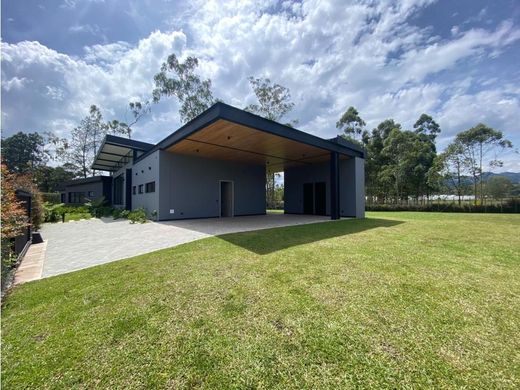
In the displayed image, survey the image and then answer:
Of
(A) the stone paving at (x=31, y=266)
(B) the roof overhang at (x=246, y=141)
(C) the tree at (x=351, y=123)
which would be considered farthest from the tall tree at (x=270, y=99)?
(A) the stone paving at (x=31, y=266)

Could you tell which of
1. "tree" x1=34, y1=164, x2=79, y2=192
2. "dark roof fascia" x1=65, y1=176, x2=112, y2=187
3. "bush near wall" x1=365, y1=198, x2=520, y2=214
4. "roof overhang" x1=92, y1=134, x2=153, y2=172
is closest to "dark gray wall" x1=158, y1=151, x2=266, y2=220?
"roof overhang" x1=92, y1=134, x2=153, y2=172

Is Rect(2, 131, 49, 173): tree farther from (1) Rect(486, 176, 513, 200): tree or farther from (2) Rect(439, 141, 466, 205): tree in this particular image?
(1) Rect(486, 176, 513, 200): tree

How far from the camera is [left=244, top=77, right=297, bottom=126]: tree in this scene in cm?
1928

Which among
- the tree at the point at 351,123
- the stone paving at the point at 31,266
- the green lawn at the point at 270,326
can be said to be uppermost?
the tree at the point at 351,123

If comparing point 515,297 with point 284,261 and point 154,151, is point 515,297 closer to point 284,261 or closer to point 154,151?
point 284,261

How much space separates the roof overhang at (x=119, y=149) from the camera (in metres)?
11.9

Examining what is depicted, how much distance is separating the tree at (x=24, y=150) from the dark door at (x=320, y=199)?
39281mm

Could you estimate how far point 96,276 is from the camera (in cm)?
313

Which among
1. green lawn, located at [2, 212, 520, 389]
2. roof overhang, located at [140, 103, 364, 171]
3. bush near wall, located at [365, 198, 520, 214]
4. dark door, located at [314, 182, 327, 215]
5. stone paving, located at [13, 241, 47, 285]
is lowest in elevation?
stone paving, located at [13, 241, 47, 285]

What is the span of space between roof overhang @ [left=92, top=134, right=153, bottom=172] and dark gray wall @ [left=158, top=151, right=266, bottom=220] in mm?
3781

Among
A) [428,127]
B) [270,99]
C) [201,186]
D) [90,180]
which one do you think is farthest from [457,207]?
[90,180]

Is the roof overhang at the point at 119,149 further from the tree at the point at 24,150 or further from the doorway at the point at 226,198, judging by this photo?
the tree at the point at 24,150

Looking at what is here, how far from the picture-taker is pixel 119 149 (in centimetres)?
1347

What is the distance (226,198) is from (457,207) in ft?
57.1
